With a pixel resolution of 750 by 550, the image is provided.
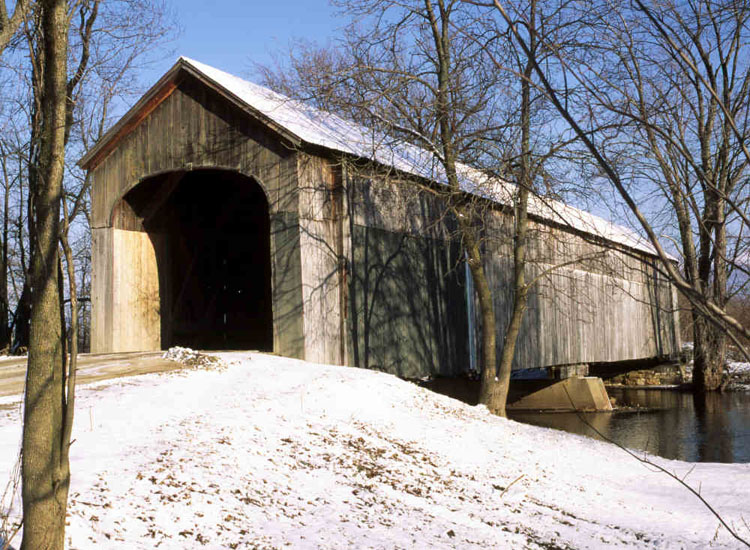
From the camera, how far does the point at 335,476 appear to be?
6441mm

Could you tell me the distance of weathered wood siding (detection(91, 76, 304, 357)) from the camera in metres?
11.3

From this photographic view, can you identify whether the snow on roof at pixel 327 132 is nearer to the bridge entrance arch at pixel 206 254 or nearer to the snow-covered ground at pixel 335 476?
the bridge entrance arch at pixel 206 254

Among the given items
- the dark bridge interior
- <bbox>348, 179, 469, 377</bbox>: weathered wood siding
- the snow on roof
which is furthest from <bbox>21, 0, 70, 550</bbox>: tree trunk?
the dark bridge interior

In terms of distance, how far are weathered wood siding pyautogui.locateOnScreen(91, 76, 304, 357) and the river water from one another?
4873mm

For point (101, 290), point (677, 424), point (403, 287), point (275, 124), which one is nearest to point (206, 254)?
point (101, 290)

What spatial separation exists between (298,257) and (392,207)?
2639mm

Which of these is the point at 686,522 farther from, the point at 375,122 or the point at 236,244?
the point at 236,244

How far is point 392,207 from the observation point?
43.2ft

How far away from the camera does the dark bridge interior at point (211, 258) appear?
13.9 metres

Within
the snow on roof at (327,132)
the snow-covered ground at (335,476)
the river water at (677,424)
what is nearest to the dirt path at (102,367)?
the snow-covered ground at (335,476)

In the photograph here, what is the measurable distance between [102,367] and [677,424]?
12.6 metres

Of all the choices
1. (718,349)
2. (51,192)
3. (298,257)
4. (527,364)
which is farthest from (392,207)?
(718,349)

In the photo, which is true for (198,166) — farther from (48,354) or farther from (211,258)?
(48,354)

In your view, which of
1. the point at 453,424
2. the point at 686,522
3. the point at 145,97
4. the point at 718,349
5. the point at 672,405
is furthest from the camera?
the point at 718,349
